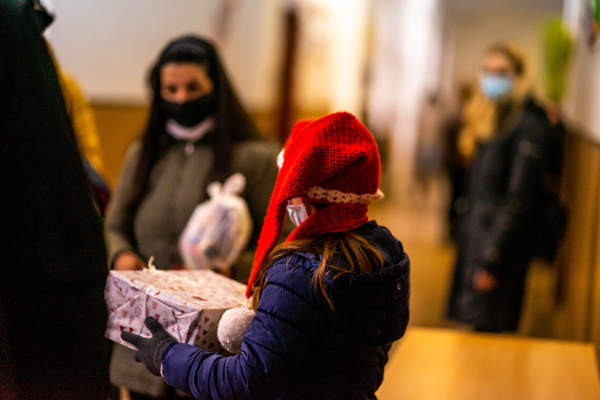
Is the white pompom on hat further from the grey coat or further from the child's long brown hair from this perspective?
the grey coat

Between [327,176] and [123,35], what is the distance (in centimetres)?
393

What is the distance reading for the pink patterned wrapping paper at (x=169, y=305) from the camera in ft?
4.05

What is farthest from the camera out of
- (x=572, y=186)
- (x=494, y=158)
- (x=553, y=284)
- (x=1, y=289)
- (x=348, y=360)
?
(x=553, y=284)

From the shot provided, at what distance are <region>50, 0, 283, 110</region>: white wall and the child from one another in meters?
3.32

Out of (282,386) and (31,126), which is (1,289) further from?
(282,386)

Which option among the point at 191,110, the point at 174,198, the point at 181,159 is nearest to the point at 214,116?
the point at 191,110

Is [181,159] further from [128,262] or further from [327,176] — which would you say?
[327,176]

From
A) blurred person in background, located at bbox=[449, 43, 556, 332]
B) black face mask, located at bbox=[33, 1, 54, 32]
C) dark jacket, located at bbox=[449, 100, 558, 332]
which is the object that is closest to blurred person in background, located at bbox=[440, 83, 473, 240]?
blurred person in background, located at bbox=[449, 43, 556, 332]

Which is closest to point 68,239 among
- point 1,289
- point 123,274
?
point 1,289

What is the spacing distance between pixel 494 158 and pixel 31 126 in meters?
2.96

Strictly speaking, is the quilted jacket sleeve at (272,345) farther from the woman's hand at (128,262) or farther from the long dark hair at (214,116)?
the long dark hair at (214,116)

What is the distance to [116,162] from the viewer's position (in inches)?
183

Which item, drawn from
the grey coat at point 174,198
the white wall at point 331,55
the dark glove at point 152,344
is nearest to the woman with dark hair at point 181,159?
the grey coat at point 174,198

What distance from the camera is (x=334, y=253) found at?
118cm
